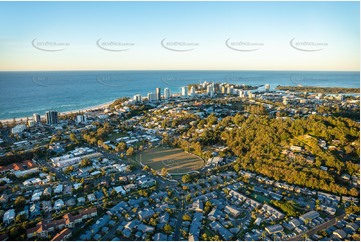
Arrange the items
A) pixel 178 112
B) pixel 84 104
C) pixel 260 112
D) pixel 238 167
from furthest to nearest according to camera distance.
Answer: pixel 84 104, pixel 178 112, pixel 260 112, pixel 238 167

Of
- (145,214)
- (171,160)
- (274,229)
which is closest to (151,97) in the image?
(171,160)

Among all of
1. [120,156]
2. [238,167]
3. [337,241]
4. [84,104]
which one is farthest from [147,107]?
[337,241]

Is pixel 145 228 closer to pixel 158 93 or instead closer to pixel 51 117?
pixel 51 117

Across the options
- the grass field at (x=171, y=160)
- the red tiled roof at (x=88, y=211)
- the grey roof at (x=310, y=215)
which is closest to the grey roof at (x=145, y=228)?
the red tiled roof at (x=88, y=211)

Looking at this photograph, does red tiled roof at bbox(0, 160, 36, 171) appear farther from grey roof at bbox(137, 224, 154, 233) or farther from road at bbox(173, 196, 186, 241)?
road at bbox(173, 196, 186, 241)

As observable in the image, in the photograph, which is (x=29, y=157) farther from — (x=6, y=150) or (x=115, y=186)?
(x=115, y=186)

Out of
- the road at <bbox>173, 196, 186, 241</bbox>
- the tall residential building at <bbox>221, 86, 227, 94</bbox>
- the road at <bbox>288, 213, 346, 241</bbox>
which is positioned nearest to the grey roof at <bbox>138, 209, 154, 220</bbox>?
the road at <bbox>173, 196, 186, 241</bbox>

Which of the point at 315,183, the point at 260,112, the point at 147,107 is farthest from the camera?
the point at 147,107

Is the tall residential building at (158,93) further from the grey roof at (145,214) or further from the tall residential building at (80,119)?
the grey roof at (145,214)

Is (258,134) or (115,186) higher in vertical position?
(258,134)
